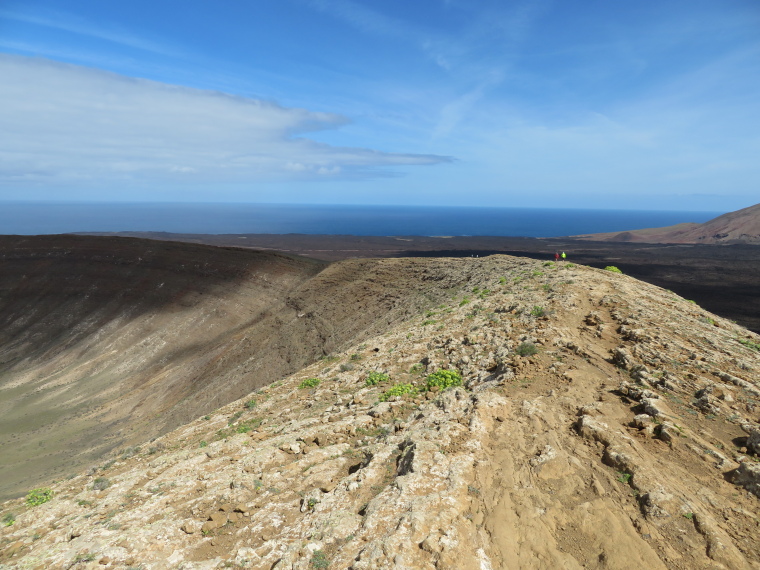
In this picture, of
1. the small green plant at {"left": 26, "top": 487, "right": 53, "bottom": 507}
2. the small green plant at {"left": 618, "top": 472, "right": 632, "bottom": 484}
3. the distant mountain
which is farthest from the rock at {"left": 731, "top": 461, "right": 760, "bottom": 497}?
the distant mountain

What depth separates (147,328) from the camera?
38906 millimetres

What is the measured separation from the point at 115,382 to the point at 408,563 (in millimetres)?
36777

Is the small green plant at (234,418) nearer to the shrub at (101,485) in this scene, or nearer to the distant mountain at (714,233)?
the shrub at (101,485)

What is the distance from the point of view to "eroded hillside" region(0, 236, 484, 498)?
83.0 feet

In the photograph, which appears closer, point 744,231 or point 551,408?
point 551,408

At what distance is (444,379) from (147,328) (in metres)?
38.5

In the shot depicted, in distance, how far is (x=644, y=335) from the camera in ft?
37.2

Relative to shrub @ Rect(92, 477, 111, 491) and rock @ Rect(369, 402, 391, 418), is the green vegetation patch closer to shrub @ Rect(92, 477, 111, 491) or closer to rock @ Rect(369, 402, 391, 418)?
rock @ Rect(369, 402, 391, 418)

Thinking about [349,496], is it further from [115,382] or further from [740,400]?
[115,382]

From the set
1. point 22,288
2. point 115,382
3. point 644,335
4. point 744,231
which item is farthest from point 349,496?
point 744,231

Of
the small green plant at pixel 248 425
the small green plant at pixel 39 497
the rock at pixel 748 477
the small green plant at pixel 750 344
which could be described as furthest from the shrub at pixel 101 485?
the small green plant at pixel 750 344

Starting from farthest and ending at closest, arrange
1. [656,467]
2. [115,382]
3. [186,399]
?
[115,382]
[186,399]
[656,467]

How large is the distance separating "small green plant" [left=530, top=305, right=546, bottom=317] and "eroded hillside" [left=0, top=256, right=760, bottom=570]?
31.3 inches

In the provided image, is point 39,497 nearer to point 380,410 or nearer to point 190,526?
point 190,526
